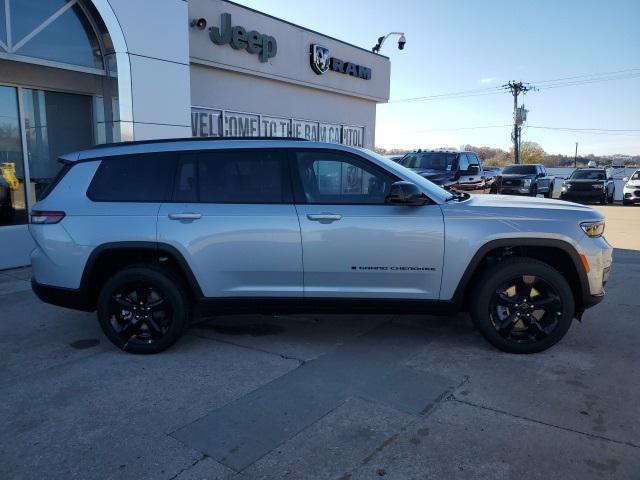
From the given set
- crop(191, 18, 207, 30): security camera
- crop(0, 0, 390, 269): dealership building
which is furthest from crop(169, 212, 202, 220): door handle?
crop(191, 18, 207, 30): security camera

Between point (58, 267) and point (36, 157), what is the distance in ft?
17.3

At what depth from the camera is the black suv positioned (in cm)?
2428

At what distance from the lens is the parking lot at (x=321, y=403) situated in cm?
291

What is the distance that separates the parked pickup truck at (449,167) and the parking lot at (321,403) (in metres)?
8.45

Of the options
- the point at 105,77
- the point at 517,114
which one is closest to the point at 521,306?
the point at 105,77

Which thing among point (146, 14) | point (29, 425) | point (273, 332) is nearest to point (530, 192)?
point (146, 14)

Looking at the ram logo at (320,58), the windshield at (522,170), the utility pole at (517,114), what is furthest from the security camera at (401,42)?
the utility pole at (517,114)

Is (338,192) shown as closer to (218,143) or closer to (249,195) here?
(249,195)

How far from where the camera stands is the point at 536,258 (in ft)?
14.9

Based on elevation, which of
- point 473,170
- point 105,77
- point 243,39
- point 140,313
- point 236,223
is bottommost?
point 140,313

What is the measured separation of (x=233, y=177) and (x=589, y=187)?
24.1 metres

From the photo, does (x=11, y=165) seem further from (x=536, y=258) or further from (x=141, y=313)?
(x=536, y=258)

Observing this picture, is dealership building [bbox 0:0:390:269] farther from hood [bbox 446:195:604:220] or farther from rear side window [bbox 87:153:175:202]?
hood [bbox 446:195:604:220]

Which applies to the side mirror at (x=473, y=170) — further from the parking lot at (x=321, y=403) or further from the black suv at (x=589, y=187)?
the black suv at (x=589, y=187)
